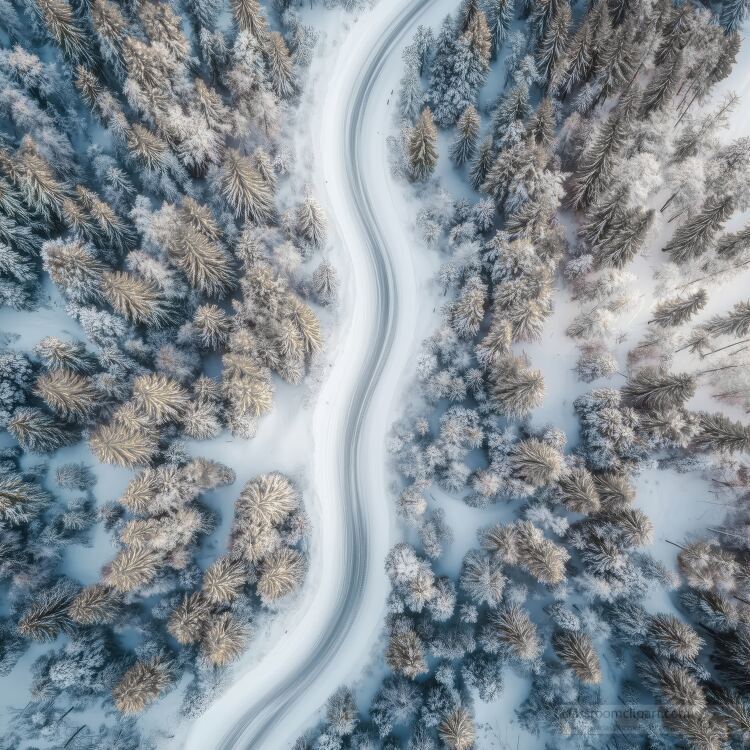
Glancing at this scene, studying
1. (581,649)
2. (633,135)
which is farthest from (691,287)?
(581,649)

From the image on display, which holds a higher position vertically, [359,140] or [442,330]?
[359,140]

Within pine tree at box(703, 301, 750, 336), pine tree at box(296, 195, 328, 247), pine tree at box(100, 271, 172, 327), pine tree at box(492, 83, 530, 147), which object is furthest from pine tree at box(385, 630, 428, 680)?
pine tree at box(492, 83, 530, 147)

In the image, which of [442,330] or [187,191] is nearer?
[442,330]

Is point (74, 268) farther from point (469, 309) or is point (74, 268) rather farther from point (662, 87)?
point (662, 87)

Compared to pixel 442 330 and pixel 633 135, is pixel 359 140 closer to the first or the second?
pixel 442 330

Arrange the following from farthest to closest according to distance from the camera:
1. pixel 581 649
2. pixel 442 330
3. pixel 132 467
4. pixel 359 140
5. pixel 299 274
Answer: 1. pixel 359 140
2. pixel 299 274
3. pixel 442 330
4. pixel 132 467
5. pixel 581 649

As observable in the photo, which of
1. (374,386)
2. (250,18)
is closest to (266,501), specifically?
(374,386)

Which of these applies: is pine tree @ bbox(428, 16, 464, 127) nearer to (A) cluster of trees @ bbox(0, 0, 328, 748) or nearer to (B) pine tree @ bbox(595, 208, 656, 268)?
(A) cluster of trees @ bbox(0, 0, 328, 748)
